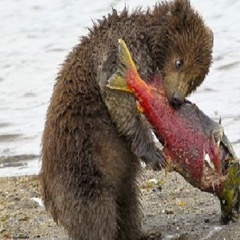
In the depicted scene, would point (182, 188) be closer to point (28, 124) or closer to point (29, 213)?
point (29, 213)

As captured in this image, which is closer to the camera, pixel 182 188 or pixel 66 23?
pixel 182 188

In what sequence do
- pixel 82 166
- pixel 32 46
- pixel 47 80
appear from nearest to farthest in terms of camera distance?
pixel 82 166, pixel 47 80, pixel 32 46

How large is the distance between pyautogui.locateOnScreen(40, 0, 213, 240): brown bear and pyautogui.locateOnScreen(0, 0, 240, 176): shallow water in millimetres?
3263

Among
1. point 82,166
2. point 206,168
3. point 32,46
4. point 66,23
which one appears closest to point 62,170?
point 82,166

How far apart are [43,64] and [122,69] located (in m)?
7.37

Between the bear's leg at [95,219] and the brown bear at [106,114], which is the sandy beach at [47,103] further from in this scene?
the brown bear at [106,114]

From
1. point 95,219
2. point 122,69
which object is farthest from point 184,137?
point 95,219

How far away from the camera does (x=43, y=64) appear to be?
14.4 m

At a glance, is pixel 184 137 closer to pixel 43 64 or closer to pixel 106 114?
pixel 106 114

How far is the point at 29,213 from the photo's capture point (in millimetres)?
9000

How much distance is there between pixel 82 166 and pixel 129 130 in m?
0.41

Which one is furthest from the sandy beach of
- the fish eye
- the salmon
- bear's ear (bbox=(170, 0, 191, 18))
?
bear's ear (bbox=(170, 0, 191, 18))

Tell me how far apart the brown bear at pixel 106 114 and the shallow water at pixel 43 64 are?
128 inches

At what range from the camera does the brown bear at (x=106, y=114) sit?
7.11 meters
